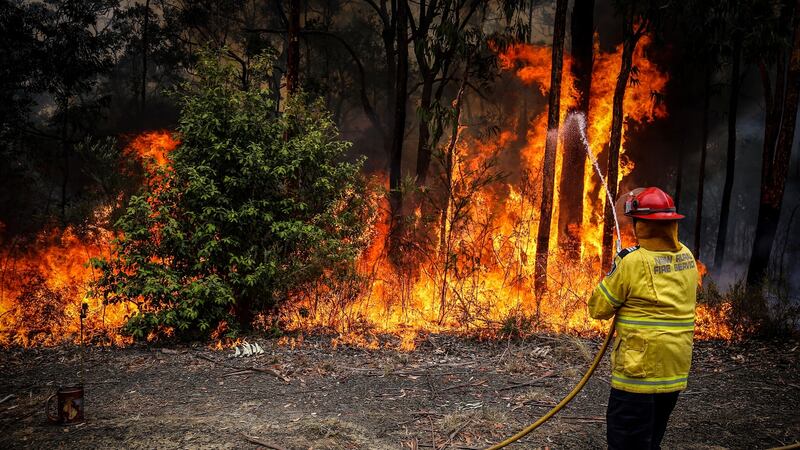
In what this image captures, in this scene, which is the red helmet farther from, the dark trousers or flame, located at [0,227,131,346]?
flame, located at [0,227,131,346]

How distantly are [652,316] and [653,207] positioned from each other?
2.24 feet

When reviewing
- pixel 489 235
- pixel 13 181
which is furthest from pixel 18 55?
pixel 489 235

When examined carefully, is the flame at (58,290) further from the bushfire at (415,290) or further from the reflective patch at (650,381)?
the reflective patch at (650,381)

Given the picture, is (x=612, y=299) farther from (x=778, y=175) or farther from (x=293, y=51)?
(x=778, y=175)

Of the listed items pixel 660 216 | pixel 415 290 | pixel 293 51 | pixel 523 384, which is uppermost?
pixel 293 51

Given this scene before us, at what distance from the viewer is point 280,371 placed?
7.31 meters

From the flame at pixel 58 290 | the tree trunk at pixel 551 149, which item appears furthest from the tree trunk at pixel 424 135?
the flame at pixel 58 290

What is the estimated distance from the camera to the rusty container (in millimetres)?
5332

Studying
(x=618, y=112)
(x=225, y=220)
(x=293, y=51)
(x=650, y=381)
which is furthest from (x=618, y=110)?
(x=650, y=381)

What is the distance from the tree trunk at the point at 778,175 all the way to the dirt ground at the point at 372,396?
397 centimetres

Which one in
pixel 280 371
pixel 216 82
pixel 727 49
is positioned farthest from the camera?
pixel 727 49

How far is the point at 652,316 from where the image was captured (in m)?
3.52

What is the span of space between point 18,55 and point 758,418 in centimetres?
2020

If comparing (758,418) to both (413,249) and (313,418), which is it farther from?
(413,249)
